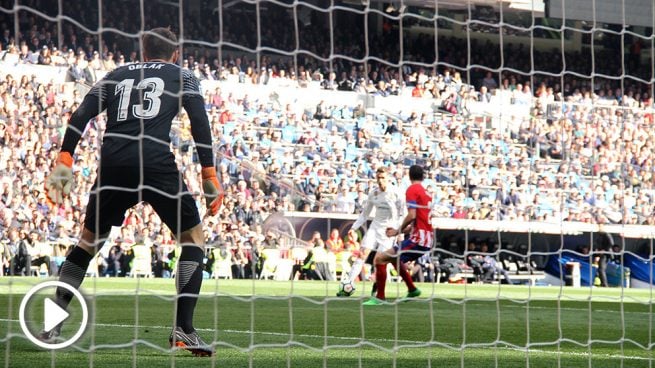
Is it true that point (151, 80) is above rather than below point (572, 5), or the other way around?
below

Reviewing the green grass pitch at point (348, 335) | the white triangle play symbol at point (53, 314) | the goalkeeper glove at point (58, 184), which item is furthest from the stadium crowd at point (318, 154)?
the goalkeeper glove at point (58, 184)

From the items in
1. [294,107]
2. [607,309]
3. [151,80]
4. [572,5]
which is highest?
[572,5]

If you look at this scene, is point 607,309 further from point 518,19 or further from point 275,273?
point 518,19

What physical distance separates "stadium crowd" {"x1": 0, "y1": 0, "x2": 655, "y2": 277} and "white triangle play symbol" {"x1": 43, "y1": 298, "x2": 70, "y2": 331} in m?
12.9

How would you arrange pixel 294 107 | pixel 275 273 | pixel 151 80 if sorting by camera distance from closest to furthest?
pixel 151 80
pixel 275 273
pixel 294 107

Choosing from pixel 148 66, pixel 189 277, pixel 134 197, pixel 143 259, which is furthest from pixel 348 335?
pixel 143 259

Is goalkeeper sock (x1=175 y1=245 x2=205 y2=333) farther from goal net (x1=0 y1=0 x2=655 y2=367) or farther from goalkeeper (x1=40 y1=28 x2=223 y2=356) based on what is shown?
goal net (x1=0 y1=0 x2=655 y2=367)

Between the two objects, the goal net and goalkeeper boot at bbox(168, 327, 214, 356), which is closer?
goalkeeper boot at bbox(168, 327, 214, 356)

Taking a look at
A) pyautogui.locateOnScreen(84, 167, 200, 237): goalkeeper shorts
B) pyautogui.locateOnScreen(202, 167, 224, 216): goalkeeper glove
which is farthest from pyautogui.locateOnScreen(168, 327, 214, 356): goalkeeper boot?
pyautogui.locateOnScreen(202, 167, 224, 216): goalkeeper glove

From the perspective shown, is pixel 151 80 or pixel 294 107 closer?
pixel 151 80

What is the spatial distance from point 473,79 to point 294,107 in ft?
22.4

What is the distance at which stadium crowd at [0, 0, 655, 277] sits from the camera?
19.5m

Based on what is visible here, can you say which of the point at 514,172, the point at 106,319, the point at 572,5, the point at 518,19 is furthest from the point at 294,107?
the point at 106,319

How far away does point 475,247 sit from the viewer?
25.5 meters
